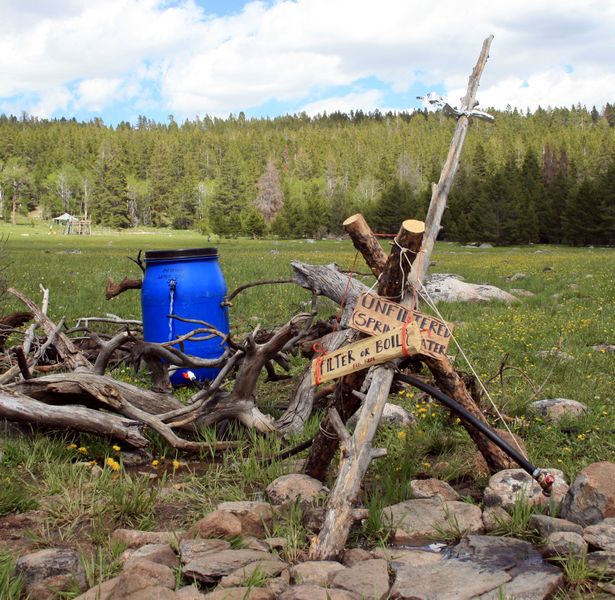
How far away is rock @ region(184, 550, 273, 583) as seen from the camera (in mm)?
3299

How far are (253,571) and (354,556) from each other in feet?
1.84

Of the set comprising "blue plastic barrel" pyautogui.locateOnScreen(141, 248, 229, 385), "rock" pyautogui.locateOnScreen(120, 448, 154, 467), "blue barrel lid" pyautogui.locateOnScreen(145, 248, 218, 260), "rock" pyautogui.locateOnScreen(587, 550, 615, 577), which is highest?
"blue barrel lid" pyautogui.locateOnScreen(145, 248, 218, 260)

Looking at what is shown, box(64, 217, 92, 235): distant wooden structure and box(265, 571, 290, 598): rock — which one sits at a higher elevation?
box(64, 217, 92, 235): distant wooden structure

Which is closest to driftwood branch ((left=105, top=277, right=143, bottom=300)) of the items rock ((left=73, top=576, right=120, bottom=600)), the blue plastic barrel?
the blue plastic barrel

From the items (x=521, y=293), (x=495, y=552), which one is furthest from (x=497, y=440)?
(x=521, y=293)

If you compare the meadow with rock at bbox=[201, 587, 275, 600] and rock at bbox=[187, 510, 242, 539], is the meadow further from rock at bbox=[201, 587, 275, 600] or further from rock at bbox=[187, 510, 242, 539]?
rock at bbox=[201, 587, 275, 600]

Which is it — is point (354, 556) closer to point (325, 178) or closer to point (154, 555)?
point (154, 555)

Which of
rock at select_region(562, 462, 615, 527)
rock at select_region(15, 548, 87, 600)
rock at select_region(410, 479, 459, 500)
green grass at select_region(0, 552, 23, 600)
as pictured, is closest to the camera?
green grass at select_region(0, 552, 23, 600)

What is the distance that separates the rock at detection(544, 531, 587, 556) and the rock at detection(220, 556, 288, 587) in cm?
→ 135

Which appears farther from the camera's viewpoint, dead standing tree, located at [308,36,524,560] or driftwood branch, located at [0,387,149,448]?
driftwood branch, located at [0,387,149,448]

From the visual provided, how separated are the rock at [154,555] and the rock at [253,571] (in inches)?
14.0

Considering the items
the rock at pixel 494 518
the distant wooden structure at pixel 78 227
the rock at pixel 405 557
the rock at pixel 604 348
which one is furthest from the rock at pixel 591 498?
the distant wooden structure at pixel 78 227

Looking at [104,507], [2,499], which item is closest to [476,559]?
[104,507]

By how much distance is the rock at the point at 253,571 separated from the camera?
3193 millimetres
